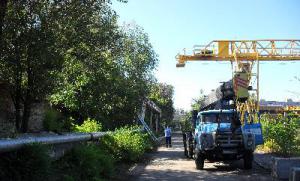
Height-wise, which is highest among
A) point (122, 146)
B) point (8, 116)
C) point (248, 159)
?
point (8, 116)

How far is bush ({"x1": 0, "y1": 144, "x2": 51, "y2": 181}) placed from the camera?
744 cm

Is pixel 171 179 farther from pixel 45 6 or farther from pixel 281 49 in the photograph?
pixel 281 49

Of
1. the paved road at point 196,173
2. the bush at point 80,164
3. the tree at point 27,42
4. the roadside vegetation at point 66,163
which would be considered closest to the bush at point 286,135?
the paved road at point 196,173

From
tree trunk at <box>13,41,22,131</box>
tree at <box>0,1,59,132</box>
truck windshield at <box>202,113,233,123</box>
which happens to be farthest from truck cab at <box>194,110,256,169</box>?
tree trunk at <box>13,41,22,131</box>

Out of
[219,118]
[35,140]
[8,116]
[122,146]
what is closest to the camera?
[35,140]

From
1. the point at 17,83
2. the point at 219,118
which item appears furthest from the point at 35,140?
the point at 219,118

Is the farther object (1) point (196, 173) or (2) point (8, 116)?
(2) point (8, 116)

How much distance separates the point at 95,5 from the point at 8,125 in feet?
21.0

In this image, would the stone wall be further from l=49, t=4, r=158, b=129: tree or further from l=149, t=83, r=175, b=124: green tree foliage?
l=149, t=83, r=175, b=124: green tree foliage

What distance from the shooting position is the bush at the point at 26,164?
744 centimetres

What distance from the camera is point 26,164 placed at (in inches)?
301

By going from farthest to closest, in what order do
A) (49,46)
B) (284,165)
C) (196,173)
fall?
(196,173), (49,46), (284,165)

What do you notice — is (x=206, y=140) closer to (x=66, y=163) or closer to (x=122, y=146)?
(x=122, y=146)

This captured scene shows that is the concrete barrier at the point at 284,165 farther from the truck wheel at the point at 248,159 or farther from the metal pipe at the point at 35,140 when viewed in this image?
the metal pipe at the point at 35,140
